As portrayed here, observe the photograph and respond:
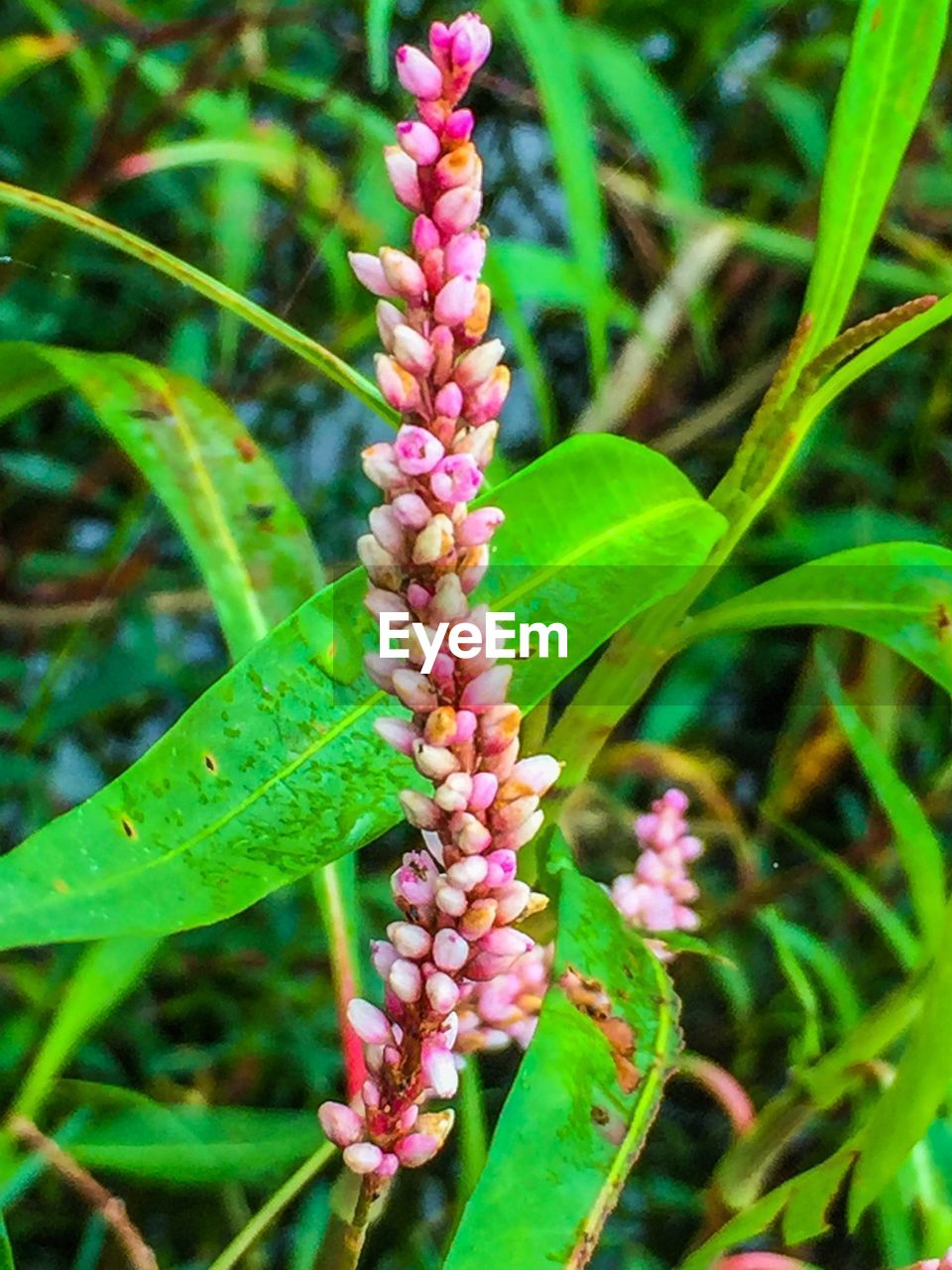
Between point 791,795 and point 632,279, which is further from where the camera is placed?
point 632,279

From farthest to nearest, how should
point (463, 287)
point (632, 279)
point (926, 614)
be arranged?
point (632, 279)
point (926, 614)
point (463, 287)

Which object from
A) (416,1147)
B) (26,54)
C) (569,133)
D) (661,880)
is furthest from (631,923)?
(26,54)

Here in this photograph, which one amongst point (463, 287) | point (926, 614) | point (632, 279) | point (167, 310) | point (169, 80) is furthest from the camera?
point (632, 279)

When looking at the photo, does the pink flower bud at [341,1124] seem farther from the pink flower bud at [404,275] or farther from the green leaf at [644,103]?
the green leaf at [644,103]

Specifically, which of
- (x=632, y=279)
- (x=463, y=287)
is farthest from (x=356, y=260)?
(x=632, y=279)

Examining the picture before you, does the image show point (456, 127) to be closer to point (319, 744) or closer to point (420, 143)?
point (420, 143)

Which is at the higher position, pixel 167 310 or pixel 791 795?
pixel 167 310

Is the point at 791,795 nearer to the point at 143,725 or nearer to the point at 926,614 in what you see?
the point at 143,725
